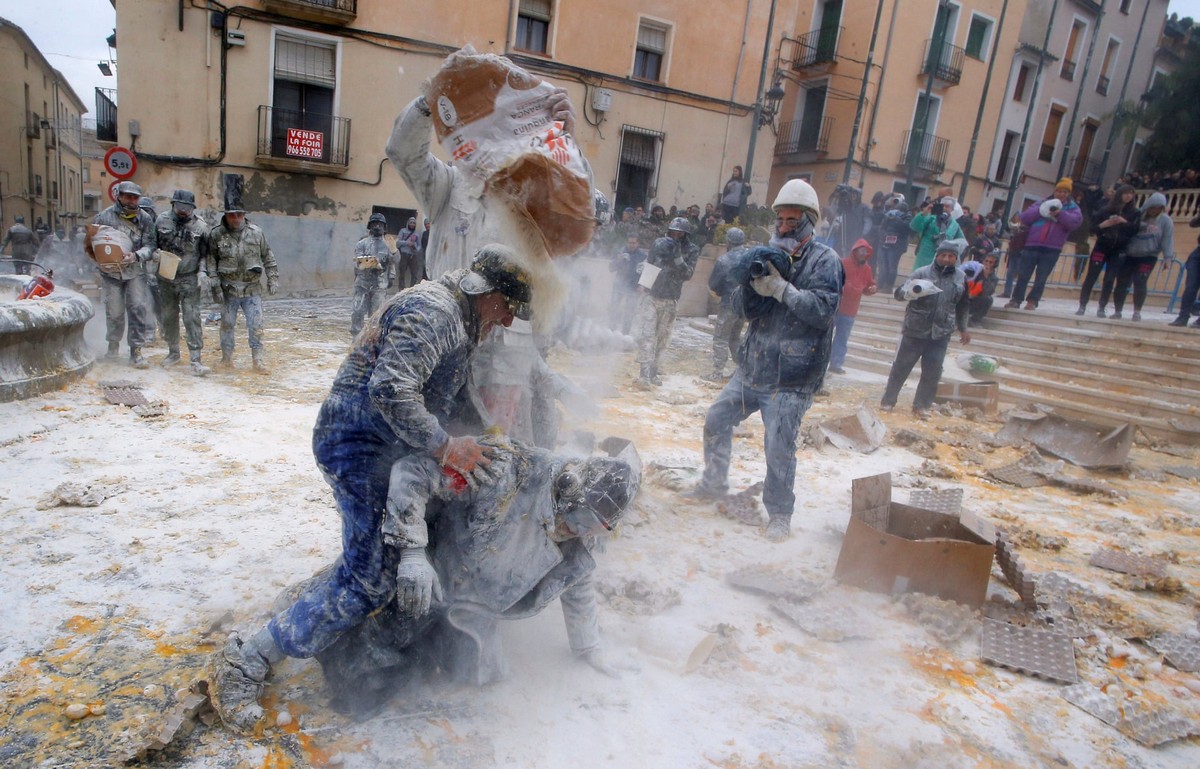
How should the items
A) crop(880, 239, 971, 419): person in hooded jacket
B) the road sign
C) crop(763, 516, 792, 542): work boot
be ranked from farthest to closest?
the road sign < crop(880, 239, 971, 419): person in hooded jacket < crop(763, 516, 792, 542): work boot

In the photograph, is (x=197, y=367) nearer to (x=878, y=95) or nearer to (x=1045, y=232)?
(x=1045, y=232)

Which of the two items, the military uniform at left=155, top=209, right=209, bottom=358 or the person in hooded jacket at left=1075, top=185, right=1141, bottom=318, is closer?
the military uniform at left=155, top=209, right=209, bottom=358

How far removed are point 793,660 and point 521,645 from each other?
1194mm

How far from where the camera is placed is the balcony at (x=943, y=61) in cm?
2094

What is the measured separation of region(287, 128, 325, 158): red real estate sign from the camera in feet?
47.8

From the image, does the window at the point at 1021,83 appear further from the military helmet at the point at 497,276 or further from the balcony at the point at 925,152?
the military helmet at the point at 497,276

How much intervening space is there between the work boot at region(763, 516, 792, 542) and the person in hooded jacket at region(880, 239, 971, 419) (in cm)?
423

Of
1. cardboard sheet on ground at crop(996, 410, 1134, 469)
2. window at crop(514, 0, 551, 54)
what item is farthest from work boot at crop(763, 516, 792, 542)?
window at crop(514, 0, 551, 54)

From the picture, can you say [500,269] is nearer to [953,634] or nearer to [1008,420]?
[953,634]

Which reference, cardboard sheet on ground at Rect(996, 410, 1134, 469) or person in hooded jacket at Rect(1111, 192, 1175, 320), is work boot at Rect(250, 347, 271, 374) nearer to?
cardboard sheet on ground at Rect(996, 410, 1134, 469)

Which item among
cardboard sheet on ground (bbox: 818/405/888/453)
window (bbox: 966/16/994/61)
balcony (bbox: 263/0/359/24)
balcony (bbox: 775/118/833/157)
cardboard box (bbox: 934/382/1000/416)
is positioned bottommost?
cardboard sheet on ground (bbox: 818/405/888/453)

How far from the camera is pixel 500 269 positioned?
88.8 inches

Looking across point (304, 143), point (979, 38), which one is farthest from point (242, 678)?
point (979, 38)

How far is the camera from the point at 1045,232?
394 inches
